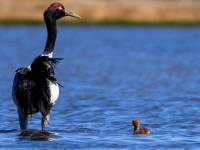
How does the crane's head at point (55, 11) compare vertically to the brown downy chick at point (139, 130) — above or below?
above

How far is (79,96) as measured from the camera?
17.0 metres

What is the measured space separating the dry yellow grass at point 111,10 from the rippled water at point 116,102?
3789 cm

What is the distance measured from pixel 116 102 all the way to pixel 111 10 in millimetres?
57901

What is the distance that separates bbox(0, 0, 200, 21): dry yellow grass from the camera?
6991cm

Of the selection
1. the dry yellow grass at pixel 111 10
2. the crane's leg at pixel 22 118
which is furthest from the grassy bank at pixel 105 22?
the crane's leg at pixel 22 118

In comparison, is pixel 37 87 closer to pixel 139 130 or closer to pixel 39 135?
pixel 39 135

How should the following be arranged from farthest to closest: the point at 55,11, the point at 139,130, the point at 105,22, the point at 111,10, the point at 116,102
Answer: the point at 111,10
the point at 105,22
the point at 116,102
the point at 55,11
the point at 139,130

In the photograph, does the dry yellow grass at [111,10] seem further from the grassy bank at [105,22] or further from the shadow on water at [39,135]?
the shadow on water at [39,135]

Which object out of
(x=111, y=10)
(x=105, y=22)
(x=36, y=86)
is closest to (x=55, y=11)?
(x=36, y=86)

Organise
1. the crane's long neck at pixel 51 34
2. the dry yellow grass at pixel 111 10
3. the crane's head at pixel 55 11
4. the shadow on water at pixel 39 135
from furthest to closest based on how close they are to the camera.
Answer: the dry yellow grass at pixel 111 10
the crane's head at pixel 55 11
the crane's long neck at pixel 51 34
the shadow on water at pixel 39 135

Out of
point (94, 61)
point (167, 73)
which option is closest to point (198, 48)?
point (94, 61)

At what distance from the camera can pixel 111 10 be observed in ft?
240

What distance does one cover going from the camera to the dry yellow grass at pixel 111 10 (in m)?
69.9

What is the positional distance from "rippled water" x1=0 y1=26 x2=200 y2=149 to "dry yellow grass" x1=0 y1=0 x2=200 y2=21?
3789cm
